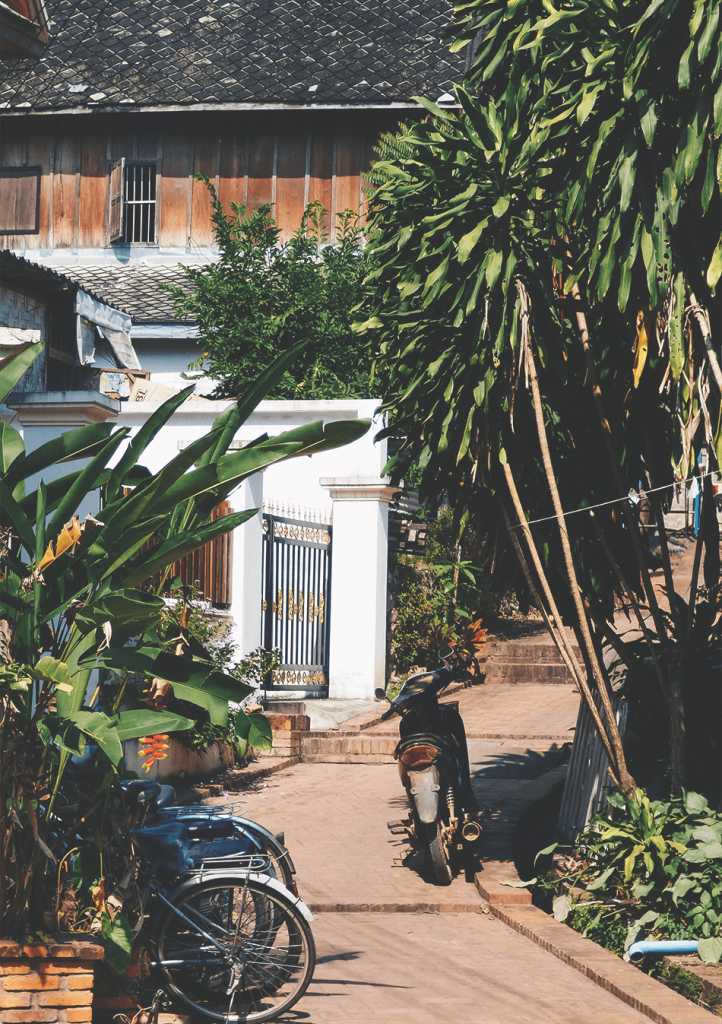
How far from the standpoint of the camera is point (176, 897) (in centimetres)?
478

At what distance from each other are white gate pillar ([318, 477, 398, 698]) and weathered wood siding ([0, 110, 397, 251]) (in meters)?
9.78

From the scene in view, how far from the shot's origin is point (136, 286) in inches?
864

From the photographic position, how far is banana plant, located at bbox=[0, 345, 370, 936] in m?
4.02

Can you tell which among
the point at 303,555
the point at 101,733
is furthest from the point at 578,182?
the point at 303,555

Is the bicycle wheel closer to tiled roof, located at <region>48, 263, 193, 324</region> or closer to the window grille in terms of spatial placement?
tiled roof, located at <region>48, 263, 193, 324</region>

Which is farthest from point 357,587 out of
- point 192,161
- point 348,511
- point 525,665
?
point 192,161

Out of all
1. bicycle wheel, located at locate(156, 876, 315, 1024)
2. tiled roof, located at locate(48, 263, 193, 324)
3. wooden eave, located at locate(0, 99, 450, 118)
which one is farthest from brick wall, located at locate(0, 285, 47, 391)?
bicycle wheel, located at locate(156, 876, 315, 1024)

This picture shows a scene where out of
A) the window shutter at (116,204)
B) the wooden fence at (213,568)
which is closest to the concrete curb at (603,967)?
the wooden fence at (213,568)

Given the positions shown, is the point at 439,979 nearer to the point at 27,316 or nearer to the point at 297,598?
the point at 297,598

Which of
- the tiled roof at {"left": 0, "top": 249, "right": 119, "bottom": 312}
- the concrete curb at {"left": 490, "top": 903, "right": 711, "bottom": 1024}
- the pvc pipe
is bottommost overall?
the concrete curb at {"left": 490, "top": 903, "right": 711, "bottom": 1024}

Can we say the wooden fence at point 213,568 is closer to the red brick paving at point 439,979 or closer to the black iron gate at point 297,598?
the black iron gate at point 297,598

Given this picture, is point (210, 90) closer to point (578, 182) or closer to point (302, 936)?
point (578, 182)

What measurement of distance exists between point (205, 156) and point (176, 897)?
19.6 m

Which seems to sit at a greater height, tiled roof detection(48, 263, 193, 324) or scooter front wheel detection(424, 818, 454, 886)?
tiled roof detection(48, 263, 193, 324)
